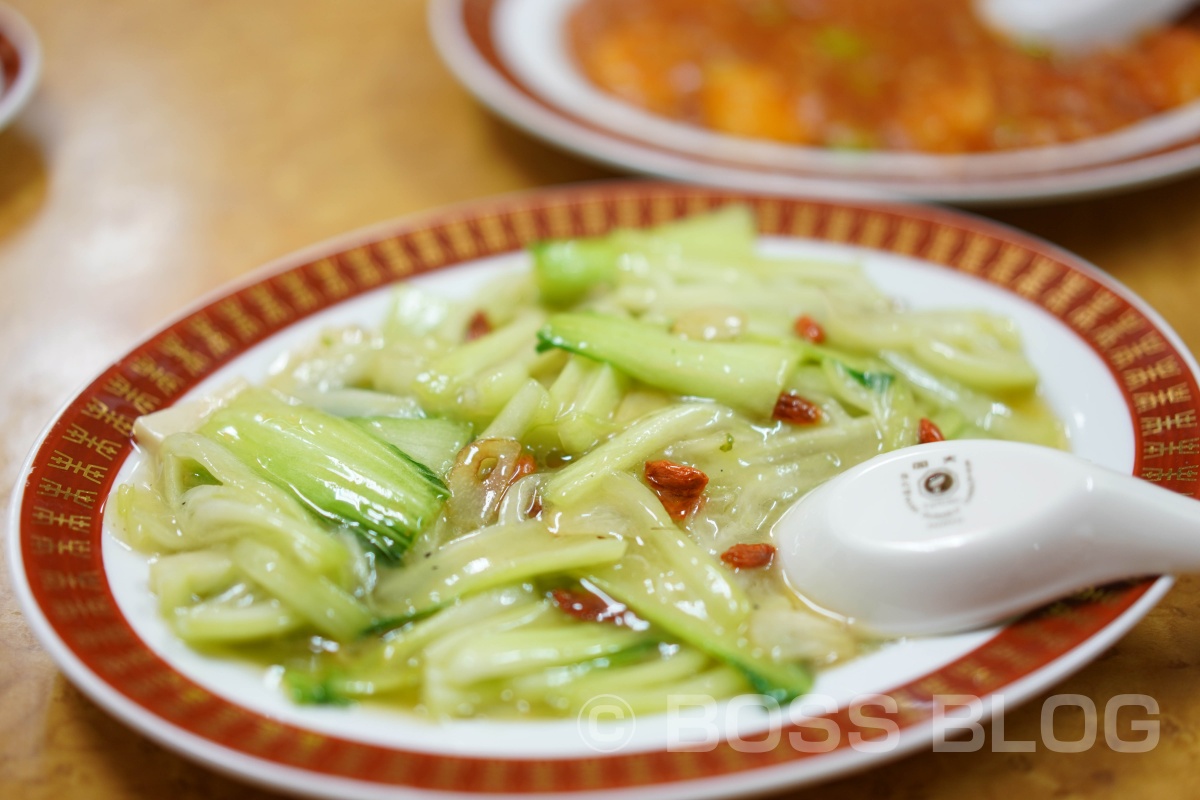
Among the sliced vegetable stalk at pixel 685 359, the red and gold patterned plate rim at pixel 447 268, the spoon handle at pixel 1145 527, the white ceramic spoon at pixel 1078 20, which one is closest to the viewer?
the red and gold patterned plate rim at pixel 447 268

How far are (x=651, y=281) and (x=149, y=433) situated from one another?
1095mm

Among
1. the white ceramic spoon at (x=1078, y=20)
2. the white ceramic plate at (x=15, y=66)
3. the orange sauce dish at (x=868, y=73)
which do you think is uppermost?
the white ceramic spoon at (x=1078, y=20)

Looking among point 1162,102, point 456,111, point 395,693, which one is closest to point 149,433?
point 395,693

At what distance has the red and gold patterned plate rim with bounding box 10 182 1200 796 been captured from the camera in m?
1.31

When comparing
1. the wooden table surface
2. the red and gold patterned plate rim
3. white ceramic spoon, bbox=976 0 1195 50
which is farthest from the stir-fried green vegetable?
white ceramic spoon, bbox=976 0 1195 50

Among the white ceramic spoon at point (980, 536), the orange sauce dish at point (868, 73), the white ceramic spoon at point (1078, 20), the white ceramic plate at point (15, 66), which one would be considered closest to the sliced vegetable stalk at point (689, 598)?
the white ceramic spoon at point (980, 536)

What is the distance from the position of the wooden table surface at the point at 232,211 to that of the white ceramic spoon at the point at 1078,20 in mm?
1032

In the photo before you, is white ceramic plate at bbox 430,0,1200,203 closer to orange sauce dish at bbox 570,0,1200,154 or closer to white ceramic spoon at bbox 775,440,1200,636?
orange sauce dish at bbox 570,0,1200,154

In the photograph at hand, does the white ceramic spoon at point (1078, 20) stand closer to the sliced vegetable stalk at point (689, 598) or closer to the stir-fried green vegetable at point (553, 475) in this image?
the stir-fried green vegetable at point (553, 475)

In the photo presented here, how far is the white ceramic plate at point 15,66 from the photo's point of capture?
3166mm

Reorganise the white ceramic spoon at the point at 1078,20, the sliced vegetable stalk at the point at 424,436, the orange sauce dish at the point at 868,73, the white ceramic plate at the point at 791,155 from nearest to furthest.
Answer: the sliced vegetable stalk at the point at 424,436, the white ceramic plate at the point at 791,155, the orange sauce dish at the point at 868,73, the white ceramic spoon at the point at 1078,20

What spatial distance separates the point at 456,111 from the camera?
376 centimetres

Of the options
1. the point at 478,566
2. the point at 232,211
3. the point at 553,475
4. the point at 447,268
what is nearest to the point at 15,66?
the point at 232,211

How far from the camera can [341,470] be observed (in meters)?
1.76
